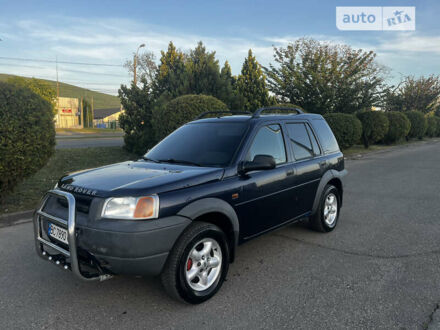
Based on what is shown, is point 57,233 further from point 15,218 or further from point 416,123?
point 416,123

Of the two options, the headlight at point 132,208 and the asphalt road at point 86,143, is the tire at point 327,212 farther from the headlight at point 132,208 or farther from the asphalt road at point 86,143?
the asphalt road at point 86,143

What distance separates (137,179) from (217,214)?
32.9 inches

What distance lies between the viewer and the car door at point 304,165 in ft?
14.5

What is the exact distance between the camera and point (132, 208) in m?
2.84

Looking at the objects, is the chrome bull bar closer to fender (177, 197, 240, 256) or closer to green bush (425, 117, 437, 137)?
fender (177, 197, 240, 256)

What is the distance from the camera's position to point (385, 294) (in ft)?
10.8

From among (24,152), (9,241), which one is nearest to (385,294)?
(9,241)

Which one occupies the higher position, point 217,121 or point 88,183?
point 217,121

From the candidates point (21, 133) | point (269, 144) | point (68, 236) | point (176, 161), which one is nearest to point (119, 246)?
point (68, 236)

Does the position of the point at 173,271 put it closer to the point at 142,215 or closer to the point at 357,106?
the point at 142,215

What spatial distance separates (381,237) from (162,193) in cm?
360

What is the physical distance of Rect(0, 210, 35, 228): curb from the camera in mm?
5738

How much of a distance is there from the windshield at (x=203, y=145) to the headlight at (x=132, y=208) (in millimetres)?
994

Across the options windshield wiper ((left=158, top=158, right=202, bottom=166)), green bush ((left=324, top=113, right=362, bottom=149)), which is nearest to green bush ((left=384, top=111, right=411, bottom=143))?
green bush ((left=324, top=113, right=362, bottom=149))
